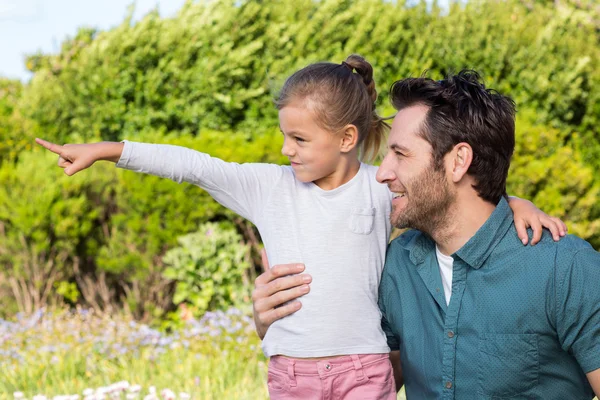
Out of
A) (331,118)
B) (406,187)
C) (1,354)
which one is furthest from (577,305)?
(1,354)

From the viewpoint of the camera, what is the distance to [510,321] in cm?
235

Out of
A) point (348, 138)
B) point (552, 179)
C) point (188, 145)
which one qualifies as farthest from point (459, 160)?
point (552, 179)

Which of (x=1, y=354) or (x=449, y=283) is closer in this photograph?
(x=449, y=283)

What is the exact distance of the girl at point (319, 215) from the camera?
2.65m

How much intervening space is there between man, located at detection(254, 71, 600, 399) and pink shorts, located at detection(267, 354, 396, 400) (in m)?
0.11

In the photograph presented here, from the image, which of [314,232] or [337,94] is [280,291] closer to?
[314,232]

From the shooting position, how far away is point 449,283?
2584 millimetres

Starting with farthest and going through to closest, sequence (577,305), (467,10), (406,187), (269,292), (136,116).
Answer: (467,10), (136,116), (269,292), (406,187), (577,305)

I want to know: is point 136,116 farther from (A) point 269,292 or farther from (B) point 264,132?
(A) point 269,292

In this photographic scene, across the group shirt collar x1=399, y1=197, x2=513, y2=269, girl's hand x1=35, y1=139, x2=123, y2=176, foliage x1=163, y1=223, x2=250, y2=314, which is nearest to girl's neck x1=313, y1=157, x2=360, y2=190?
shirt collar x1=399, y1=197, x2=513, y2=269

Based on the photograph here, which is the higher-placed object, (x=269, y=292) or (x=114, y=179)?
(x=114, y=179)

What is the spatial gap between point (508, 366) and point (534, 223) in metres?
A: 0.44

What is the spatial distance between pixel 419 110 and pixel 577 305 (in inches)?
30.5

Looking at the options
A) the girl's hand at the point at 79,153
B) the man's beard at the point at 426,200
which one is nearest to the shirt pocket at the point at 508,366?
the man's beard at the point at 426,200
